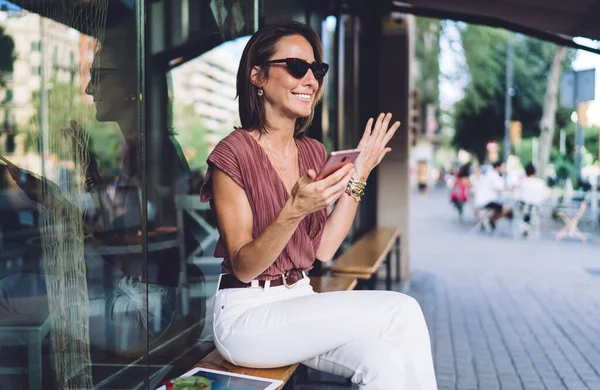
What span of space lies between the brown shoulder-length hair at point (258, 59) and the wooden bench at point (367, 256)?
8.19 feet

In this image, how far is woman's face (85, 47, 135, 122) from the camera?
257cm

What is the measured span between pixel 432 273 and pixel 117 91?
6.98 metres

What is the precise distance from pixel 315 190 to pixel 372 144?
2.28 feet

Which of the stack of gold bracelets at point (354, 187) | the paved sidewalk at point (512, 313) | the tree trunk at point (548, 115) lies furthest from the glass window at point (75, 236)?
the tree trunk at point (548, 115)

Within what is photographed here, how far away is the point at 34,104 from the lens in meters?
2.83

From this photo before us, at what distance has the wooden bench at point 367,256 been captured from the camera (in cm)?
471

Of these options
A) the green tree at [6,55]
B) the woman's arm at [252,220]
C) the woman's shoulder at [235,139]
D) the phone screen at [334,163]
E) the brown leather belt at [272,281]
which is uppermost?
the green tree at [6,55]

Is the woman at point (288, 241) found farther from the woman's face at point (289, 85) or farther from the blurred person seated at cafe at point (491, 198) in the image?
the blurred person seated at cafe at point (491, 198)

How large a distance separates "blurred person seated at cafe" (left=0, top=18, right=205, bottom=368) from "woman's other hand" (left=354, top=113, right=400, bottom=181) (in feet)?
2.91

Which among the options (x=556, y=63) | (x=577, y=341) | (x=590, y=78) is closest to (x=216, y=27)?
(x=577, y=341)

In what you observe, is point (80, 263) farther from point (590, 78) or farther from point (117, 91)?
point (590, 78)

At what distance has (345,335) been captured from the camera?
2.03 m

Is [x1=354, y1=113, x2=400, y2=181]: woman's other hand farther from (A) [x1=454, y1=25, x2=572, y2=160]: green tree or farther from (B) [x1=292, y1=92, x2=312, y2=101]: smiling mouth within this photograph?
(A) [x1=454, y1=25, x2=572, y2=160]: green tree

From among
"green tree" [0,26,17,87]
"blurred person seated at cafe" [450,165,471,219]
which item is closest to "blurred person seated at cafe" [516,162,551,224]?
"blurred person seated at cafe" [450,165,471,219]
